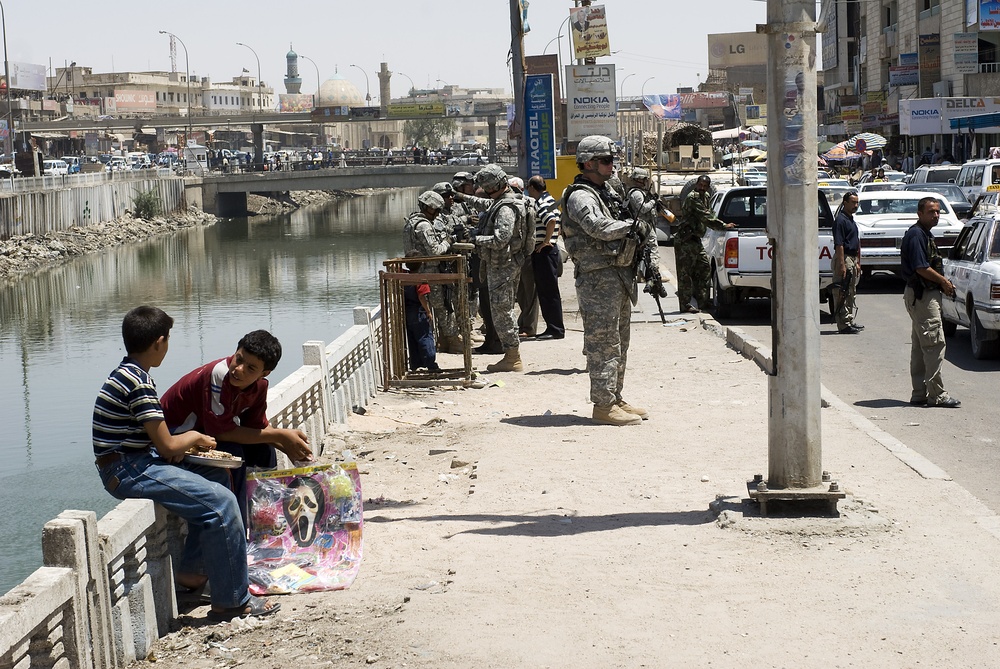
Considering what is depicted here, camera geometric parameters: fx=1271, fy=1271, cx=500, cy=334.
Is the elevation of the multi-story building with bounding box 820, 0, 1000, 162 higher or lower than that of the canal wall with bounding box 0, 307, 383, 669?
higher

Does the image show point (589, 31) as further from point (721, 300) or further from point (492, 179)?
point (492, 179)

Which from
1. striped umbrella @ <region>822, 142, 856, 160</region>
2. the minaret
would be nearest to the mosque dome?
the minaret

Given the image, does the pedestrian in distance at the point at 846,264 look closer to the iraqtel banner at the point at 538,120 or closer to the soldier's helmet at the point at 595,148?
the soldier's helmet at the point at 595,148

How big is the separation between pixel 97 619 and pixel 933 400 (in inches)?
305

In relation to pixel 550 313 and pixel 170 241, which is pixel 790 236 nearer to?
pixel 550 313

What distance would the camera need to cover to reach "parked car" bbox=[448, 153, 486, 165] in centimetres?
8415

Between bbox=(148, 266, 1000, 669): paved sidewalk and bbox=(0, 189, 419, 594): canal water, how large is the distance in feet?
13.4

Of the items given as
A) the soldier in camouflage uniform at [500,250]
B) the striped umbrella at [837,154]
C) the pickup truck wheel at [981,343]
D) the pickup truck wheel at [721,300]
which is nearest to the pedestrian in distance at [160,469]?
the soldier in camouflage uniform at [500,250]

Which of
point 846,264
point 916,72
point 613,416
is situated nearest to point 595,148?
point 613,416

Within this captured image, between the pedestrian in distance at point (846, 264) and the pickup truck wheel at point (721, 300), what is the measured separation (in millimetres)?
1854

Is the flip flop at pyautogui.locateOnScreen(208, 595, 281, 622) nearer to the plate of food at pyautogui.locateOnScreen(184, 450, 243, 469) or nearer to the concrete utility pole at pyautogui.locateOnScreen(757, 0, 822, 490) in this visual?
the plate of food at pyautogui.locateOnScreen(184, 450, 243, 469)

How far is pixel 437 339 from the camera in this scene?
45.8 ft

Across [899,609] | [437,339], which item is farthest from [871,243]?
[899,609]

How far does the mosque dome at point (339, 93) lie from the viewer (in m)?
174
